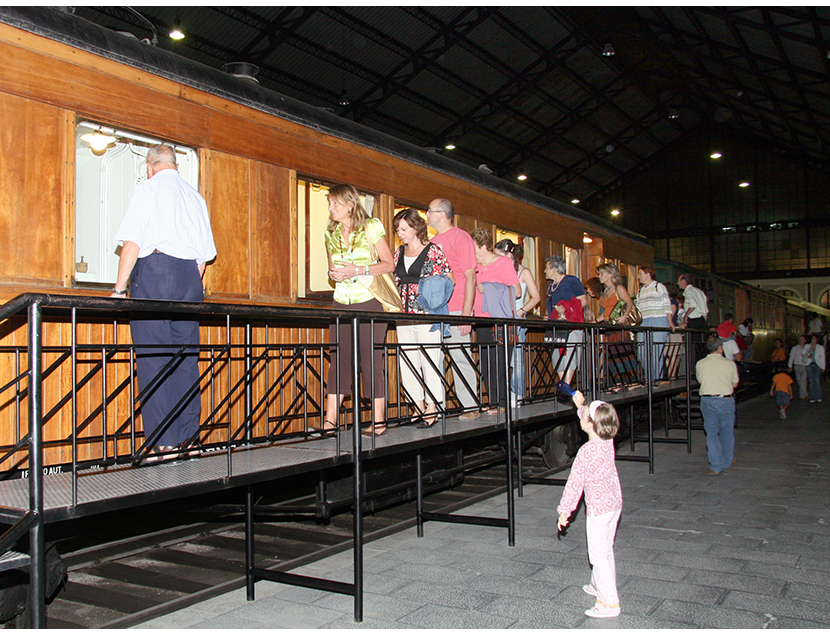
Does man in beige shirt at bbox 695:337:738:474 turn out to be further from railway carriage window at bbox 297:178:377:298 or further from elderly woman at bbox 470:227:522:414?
railway carriage window at bbox 297:178:377:298

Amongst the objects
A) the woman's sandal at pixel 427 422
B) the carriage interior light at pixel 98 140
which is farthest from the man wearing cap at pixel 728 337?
the carriage interior light at pixel 98 140

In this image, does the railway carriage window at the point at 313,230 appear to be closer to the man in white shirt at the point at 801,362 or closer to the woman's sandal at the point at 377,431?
the woman's sandal at the point at 377,431

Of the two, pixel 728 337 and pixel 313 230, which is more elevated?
pixel 313 230

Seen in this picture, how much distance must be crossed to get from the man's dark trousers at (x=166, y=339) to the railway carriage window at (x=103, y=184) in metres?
0.86

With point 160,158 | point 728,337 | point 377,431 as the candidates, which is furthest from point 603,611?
point 728,337

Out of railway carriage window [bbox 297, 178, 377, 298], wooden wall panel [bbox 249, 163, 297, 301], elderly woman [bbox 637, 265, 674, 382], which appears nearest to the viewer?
wooden wall panel [bbox 249, 163, 297, 301]

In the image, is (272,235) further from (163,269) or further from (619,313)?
(619,313)

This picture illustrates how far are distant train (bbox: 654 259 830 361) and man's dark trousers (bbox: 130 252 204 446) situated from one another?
1505 cm

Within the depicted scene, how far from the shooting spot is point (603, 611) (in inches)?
137

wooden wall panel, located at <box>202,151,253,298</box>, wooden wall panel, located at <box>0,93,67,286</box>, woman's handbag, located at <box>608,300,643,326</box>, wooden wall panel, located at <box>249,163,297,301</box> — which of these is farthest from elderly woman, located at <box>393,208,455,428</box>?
woman's handbag, located at <box>608,300,643,326</box>

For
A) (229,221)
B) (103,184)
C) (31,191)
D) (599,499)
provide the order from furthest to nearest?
(229,221)
(103,184)
(31,191)
(599,499)

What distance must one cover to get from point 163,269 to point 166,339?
1.23 feet

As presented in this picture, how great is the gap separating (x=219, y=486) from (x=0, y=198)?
216cm

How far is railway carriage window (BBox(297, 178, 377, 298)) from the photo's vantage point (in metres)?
5.96
